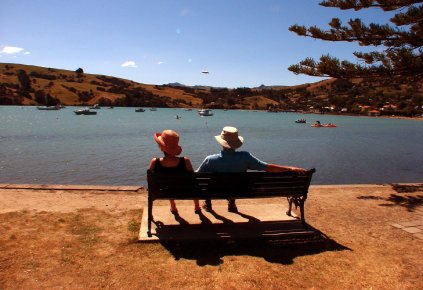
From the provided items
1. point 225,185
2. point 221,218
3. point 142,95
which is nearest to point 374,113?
point 142,95

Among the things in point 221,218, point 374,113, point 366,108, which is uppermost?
point 366,108

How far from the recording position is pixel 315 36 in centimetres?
1256

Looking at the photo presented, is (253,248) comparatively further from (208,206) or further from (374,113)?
(374,113)

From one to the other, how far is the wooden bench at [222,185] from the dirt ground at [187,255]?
0.67 m

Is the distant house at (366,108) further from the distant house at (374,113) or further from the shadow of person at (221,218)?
the shadow of person at (221,218)

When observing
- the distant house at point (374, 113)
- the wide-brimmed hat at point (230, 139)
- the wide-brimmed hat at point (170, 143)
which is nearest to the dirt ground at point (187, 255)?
the wide-brimmed hat at point (170, 143)

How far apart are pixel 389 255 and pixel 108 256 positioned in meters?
3.71

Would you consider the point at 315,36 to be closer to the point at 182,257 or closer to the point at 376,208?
the point at 376,208

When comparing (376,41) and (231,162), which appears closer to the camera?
(231,162)

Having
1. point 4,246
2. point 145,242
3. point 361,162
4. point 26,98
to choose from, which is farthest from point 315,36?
point 26,98

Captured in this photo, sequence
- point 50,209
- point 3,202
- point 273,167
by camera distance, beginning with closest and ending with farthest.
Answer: point 273,167
point 50,209
point 3,202

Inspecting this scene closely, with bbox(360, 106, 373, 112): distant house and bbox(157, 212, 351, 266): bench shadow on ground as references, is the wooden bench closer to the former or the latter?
bbox(157, 212, 351, 266): bench shadow on ground

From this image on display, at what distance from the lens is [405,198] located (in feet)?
28.0

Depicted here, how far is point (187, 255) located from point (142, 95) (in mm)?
184832
